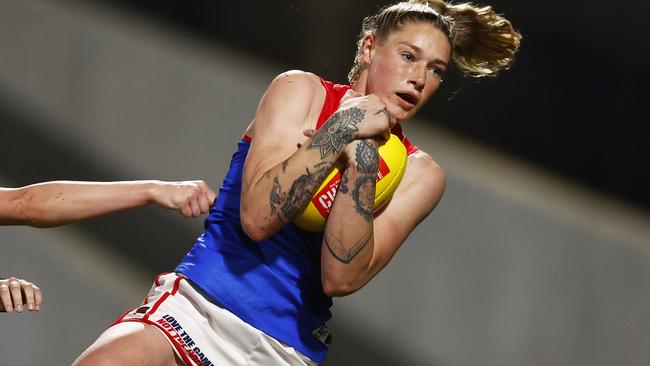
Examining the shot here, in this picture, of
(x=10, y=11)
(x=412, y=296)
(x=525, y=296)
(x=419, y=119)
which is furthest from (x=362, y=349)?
(x=10, y=11)

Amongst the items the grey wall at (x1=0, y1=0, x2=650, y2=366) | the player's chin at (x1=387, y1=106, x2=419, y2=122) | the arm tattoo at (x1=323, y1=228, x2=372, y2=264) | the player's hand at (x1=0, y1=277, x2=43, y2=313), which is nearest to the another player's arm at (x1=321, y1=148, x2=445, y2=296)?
the arm tattoo at (x1=323, y1=228, x2=372, y2=264)

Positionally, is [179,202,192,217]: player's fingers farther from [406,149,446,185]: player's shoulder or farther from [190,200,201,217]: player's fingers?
[406,149,446,185]: player's shoulder

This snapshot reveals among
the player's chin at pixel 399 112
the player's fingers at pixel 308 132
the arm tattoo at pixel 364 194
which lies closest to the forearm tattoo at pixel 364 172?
the arm tattoo at pixel 364 194

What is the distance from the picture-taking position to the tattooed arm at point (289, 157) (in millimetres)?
2021

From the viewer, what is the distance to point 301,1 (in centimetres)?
350

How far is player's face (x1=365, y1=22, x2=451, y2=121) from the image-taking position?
2.26 meters

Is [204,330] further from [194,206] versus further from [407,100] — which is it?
[407,100]

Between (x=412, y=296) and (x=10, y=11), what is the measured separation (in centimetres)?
174

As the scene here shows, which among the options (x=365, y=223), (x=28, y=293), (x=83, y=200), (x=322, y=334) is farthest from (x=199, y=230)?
(x=28, y=293)

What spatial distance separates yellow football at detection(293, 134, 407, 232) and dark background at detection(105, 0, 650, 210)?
4.04ft

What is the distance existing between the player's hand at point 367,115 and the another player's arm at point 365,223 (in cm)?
8

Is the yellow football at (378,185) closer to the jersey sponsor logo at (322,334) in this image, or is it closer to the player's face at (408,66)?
the player's face at (408,66)

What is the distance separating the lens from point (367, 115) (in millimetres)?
2047

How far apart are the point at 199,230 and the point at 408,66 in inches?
55.9
